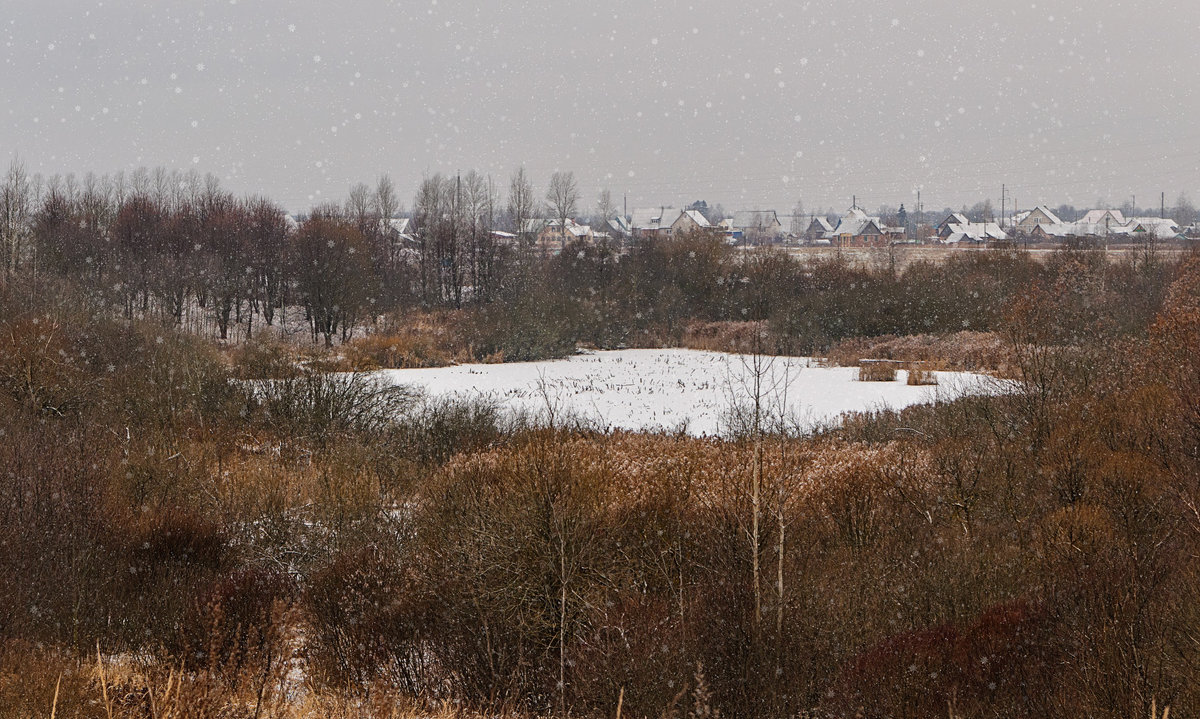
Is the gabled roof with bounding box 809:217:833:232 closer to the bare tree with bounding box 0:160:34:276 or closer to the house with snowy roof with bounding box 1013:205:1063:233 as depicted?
the house with snowy roof with bounding box 1013:205:1063:233

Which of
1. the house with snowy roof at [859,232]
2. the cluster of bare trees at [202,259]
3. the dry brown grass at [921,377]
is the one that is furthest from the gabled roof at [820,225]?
the dry brown grass at [921,377]

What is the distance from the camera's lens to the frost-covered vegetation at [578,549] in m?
10.5

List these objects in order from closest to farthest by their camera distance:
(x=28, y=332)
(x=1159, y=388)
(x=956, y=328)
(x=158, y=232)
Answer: (x=1159, y=388), (x=28, y=332), (x=956, y=328), (x=158, y=232)

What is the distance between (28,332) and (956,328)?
37.8 m

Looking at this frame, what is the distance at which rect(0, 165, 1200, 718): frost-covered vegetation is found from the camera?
10.5 metres

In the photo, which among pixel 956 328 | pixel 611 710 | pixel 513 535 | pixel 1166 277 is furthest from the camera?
pixel 956 328

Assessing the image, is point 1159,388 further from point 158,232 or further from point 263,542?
point 158,232

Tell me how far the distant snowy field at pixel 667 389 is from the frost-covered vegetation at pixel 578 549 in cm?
241

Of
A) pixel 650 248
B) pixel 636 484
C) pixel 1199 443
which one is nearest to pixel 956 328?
pixel 650 248

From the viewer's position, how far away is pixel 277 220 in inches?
2438

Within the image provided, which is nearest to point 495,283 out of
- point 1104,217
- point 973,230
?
point 973,230

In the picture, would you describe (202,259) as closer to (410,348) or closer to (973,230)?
(410,348)

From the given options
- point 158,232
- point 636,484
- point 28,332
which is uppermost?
point 158,232

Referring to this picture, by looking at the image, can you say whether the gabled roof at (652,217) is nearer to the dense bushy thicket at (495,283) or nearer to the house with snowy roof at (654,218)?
the house with snowy roof at (654,218)
